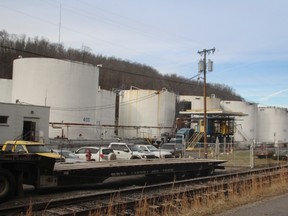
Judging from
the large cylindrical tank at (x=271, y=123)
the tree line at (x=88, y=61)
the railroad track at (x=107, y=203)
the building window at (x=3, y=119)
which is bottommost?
the railroad track at (x=107, y=203)

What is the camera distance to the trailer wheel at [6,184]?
11.6 m

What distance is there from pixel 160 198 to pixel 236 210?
9.51ft

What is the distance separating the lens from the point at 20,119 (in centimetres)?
3594

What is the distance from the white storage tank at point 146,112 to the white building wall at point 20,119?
2613 cm

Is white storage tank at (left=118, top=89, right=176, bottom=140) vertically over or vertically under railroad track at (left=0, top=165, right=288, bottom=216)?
over

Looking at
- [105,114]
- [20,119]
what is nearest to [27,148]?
[20,119]

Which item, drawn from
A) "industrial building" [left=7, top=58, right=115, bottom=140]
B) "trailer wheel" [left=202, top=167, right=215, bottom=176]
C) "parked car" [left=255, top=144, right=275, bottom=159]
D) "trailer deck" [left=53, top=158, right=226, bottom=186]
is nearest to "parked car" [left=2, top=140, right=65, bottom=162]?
"trailer deck" [left=53, top=158, right=226, bottom=186]

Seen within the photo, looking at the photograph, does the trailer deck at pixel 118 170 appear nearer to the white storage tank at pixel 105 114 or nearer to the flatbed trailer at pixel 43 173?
the flatbed trailer at pixel 43 173

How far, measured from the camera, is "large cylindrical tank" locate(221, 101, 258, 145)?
8106 cm

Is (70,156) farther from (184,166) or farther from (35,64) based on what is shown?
(35,64)

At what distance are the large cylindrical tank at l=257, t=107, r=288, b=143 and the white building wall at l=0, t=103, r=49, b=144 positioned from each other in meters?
62.7

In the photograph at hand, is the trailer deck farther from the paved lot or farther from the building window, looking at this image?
the building window

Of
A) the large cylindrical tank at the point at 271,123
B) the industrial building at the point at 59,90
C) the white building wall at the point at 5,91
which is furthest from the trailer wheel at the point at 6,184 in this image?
the large cylindrical tank at the point at 271,123

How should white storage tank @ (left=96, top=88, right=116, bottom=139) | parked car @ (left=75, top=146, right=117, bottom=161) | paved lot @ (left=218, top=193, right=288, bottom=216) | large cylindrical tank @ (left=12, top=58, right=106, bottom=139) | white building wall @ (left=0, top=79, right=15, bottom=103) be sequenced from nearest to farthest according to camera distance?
paved lot @ (left=218, top=193, right=288, bottom=216)
parked car @ (left=75, top=146, right=117, bottom=161)
large cylindrical tank @ (left=12, top=58, right=106, bottom=139)
white storage tank @ (left=96, top=88, right=116, bottom=139)
white building wall @ (left=0, top=79, right=15, bottom=103)
